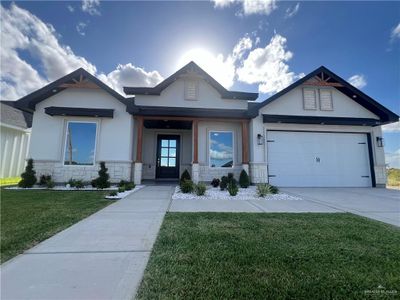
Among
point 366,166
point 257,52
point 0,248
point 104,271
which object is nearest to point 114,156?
point 0,248

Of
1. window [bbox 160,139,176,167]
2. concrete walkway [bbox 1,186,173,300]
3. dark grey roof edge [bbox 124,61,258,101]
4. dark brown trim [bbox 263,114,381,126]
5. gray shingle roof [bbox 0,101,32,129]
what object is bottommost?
concrete walkway [bbox 1,186,173,300]

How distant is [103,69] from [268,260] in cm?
1219

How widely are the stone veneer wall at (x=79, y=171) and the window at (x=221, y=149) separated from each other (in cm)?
413

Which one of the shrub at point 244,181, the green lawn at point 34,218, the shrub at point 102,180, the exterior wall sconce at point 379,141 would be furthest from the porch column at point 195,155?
the exterior wall sconce at point 379,141

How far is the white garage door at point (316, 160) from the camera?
30.5 feet

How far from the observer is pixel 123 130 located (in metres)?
8.91

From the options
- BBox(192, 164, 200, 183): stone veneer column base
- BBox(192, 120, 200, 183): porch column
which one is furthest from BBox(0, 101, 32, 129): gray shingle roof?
BBox(192, 164, 200, 183): stone veneer column base

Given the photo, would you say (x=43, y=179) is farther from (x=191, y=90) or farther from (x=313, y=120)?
(x=313, y=120)

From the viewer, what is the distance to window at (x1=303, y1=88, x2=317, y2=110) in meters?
9.87

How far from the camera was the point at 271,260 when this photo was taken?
7.08 feet

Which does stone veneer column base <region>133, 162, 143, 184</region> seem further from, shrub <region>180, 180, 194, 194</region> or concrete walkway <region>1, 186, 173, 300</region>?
concrete walkway <region>1, 186, 173, 300</region>

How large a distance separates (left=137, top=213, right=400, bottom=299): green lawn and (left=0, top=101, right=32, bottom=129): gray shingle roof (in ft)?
42.4

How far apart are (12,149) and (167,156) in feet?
29.5

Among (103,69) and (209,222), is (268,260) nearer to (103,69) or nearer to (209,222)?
(209,222)
